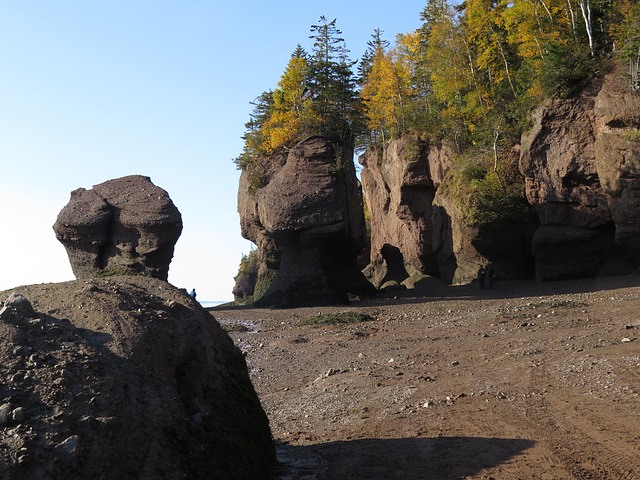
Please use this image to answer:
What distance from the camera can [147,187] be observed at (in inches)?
1196

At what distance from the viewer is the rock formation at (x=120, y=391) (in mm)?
4211

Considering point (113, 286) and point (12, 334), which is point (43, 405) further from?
point (113, 286)

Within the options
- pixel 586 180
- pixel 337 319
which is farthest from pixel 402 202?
pixel 337 319

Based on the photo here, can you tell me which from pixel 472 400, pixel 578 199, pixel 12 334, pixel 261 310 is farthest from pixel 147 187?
pixel 12 334

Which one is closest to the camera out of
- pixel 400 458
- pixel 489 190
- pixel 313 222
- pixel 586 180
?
pixel 400 458

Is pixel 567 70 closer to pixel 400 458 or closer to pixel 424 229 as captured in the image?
pixel 424 229

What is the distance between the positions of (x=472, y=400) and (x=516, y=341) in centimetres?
497

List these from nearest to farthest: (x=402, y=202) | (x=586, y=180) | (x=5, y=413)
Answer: (x=5, y=413) → (x=586, y=180) → (x=402, y=202)

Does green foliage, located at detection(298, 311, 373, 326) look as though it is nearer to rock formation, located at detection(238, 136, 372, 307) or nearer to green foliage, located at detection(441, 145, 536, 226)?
rock formation, located at detection(238, 136, 372, 307)

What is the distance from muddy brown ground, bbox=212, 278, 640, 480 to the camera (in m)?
6.39

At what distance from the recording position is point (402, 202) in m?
47.8

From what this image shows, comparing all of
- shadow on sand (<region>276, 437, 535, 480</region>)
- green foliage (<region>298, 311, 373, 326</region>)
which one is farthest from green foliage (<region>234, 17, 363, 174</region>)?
shadow on sand (<region>276, 437, 535, 480</region>)

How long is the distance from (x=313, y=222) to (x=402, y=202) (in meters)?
18.4

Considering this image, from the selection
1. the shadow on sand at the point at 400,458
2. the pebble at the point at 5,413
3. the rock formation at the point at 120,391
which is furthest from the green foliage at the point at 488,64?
the pebble at the point at 5,413
